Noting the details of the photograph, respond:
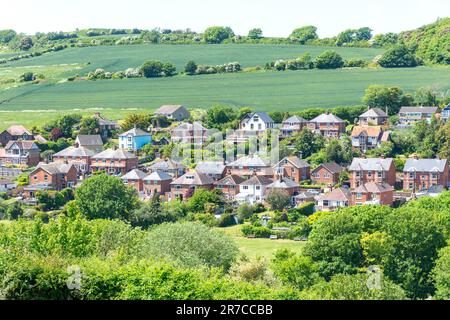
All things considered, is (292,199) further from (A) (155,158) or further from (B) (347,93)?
(B) (347,93)

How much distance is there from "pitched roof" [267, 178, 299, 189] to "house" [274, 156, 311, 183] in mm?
1167

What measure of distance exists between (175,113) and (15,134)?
10991mm

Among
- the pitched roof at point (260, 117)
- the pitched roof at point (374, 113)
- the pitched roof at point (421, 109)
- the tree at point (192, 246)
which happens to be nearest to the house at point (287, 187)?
the pitched roof at point (374, 113)

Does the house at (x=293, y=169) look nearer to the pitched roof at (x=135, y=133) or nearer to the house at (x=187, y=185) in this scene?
the house at (x=187, y=185)

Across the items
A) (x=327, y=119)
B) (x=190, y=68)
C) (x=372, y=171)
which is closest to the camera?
(x=372, y=171)

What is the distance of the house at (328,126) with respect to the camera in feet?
204

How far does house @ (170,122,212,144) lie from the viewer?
6253cm

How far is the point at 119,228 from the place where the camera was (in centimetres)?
3309

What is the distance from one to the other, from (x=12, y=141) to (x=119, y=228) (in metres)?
33.4

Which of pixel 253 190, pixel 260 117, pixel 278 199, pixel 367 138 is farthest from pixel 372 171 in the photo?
pixel 260 117

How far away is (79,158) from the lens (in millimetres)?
61812

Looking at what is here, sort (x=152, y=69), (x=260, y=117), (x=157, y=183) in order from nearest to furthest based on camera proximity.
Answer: (x=157, y=183), (x=260, y=117), (x=152, y=69)

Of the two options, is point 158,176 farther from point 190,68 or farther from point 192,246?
point 190,68
